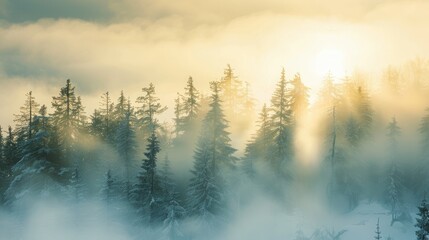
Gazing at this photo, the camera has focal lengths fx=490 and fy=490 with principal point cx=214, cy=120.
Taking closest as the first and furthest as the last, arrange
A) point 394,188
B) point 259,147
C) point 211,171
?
point 211,171 → point 394,188 → point 259,147

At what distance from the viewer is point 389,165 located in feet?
221

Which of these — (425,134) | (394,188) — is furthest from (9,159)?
(425,134)

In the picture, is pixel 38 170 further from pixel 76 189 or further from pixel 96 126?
pixel 96 126

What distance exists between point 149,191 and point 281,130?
66.4 feet

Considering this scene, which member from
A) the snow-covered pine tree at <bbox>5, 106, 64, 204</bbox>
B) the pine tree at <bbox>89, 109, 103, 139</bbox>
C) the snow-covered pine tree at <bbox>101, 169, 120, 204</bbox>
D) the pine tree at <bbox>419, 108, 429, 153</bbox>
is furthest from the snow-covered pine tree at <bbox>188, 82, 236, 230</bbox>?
the pine tree at <bbox>419, 108, 429, 153</bbox>

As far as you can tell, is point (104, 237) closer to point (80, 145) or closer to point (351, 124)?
point (80, 145)

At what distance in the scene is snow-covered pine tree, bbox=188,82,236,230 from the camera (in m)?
56.4

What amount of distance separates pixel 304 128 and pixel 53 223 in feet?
125

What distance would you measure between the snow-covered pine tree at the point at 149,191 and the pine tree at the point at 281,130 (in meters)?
17.2

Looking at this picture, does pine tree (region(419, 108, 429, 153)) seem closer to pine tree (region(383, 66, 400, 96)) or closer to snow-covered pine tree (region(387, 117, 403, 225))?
snow-covered pine tree (region(387, 117, 403, 225))

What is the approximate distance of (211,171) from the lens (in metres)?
58.2

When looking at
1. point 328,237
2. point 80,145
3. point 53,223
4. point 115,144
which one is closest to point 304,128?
point 328,237

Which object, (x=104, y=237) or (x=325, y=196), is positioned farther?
(x=325, y=196)

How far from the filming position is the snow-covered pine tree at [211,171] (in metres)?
56.4
